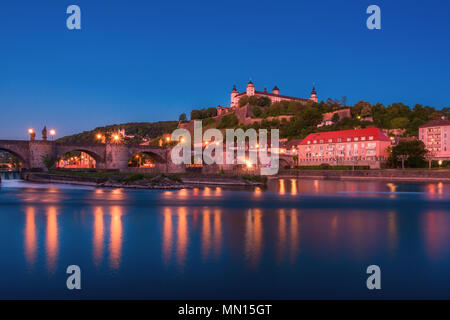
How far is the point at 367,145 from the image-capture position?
62.1m

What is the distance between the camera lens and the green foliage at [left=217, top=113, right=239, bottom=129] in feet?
335

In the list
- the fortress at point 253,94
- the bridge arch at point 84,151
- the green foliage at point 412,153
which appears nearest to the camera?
the bridge arch at point 84,151

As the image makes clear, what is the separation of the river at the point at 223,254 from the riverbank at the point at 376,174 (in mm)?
31233

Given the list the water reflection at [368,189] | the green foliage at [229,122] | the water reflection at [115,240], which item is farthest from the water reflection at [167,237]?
the green foliage at [229,122]

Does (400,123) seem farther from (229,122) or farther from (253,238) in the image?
(253,238)

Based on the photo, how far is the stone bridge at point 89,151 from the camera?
39.7 metres

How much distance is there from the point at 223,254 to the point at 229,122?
3778 inches

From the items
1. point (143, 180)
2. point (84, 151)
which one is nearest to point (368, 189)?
point (143, 180)

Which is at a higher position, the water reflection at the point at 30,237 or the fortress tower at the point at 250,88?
the fortress tower at the point at 250,88

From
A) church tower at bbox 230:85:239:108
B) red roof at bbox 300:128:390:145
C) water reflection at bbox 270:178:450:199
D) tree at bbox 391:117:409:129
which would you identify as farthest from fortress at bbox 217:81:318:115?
water reflection at bbox 270:178:450:199

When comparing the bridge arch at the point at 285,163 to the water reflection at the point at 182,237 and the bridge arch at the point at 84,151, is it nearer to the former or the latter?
the bridge arch at the point at 84,151

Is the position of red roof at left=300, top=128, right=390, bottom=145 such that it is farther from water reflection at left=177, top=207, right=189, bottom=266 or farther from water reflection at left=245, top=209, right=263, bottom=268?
water reflection at left=177, top=207, right=189, bottom=266

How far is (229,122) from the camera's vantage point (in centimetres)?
10444
